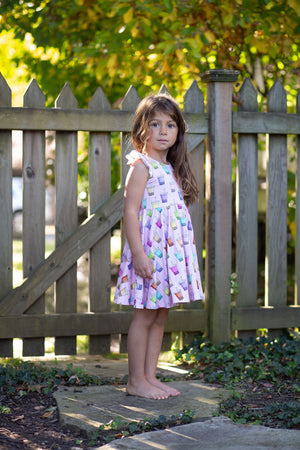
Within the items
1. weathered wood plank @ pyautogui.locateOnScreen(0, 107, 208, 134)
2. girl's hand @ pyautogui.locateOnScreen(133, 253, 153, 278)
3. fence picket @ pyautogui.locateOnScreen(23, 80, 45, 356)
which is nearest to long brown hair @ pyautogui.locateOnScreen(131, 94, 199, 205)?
girl's hand @ pyautogui.locateOnScreen(133, 253, 153, 278)

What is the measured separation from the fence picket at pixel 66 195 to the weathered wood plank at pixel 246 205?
116cm

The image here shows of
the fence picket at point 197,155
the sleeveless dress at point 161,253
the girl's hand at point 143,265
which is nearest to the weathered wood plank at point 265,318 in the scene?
the fence picket at point 197,155

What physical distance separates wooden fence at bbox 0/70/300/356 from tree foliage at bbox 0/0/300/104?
2.39ft

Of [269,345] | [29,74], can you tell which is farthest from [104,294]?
[29,74]

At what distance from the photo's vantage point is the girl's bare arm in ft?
9.61

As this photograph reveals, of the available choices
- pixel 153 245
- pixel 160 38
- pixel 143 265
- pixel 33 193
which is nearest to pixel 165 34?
pixel 160 38

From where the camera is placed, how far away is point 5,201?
3656 mm

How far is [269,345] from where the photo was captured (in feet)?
12.9

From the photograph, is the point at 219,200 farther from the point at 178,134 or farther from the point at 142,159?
the point at 142,159

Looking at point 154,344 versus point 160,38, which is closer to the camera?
point 154,344

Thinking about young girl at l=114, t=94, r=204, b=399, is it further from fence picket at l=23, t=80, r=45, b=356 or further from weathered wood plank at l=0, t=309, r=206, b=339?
fence picket at l=23, t=80, r=45, b=356

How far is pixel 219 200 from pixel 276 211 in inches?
18.6

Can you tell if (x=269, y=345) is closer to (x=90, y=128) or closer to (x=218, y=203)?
(x=218, y=203)

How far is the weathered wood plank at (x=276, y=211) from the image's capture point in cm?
409
